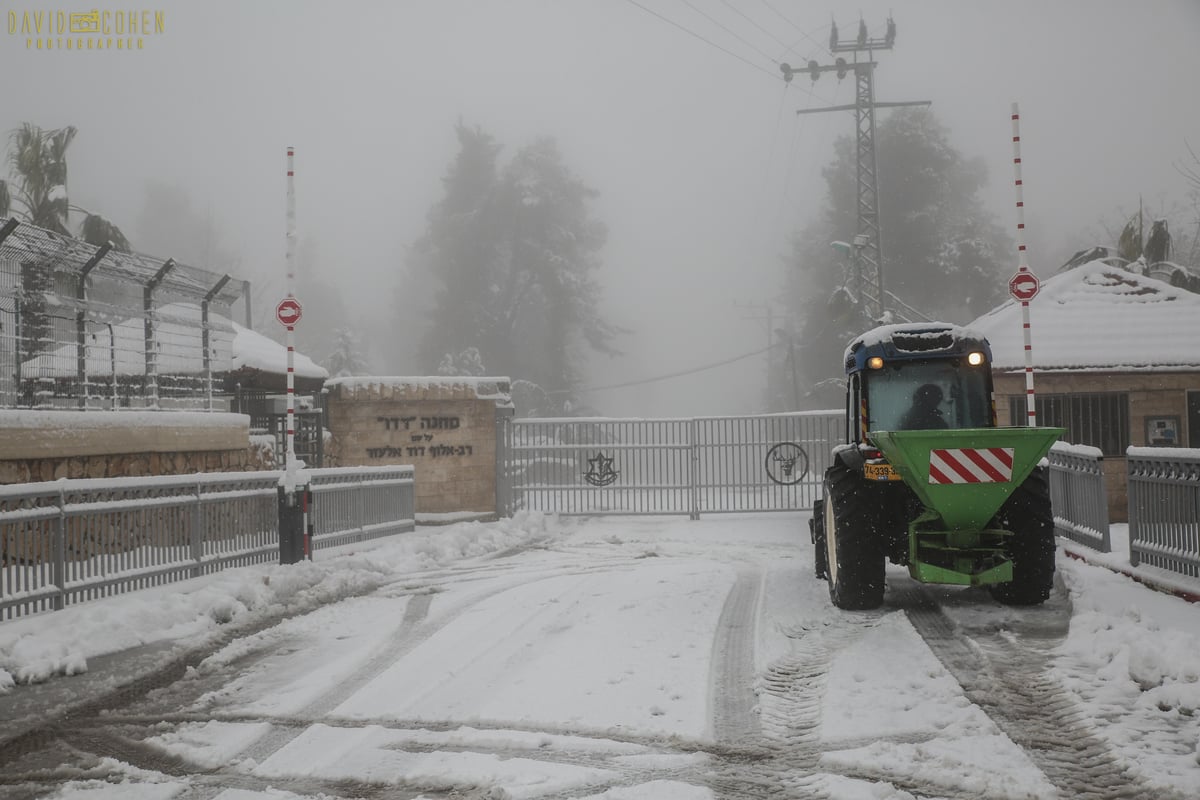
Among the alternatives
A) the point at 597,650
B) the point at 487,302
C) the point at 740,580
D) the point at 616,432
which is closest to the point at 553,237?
the point at 487,302

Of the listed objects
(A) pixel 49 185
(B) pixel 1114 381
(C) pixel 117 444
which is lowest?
(C) pixel 117 444

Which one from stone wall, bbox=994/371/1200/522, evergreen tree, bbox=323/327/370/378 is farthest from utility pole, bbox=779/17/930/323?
evergreen tree, bbox=323/327/370/378

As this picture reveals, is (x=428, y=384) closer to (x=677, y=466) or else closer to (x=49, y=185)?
(x=677, y=466)

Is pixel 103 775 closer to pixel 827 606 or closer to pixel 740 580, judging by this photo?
pixel 827 606

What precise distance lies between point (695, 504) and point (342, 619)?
10991mm

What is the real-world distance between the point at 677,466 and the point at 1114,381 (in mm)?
8256

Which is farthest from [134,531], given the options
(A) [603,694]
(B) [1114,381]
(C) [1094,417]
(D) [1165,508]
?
(B) [1114,381]

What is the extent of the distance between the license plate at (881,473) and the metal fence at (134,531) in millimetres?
6889

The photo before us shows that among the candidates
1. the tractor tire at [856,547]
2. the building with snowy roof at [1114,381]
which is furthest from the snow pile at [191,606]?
the building with snowy roof at [1114,381]

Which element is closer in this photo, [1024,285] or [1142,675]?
[1142,675]

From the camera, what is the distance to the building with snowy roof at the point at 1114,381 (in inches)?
685

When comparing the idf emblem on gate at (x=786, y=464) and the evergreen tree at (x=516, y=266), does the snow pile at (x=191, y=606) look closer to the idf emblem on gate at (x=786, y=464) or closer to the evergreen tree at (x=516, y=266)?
the idf emblem on gate at (x=786, y=464)

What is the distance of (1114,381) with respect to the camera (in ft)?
57.7

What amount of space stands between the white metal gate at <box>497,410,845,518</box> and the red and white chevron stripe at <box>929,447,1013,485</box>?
11.3 m
